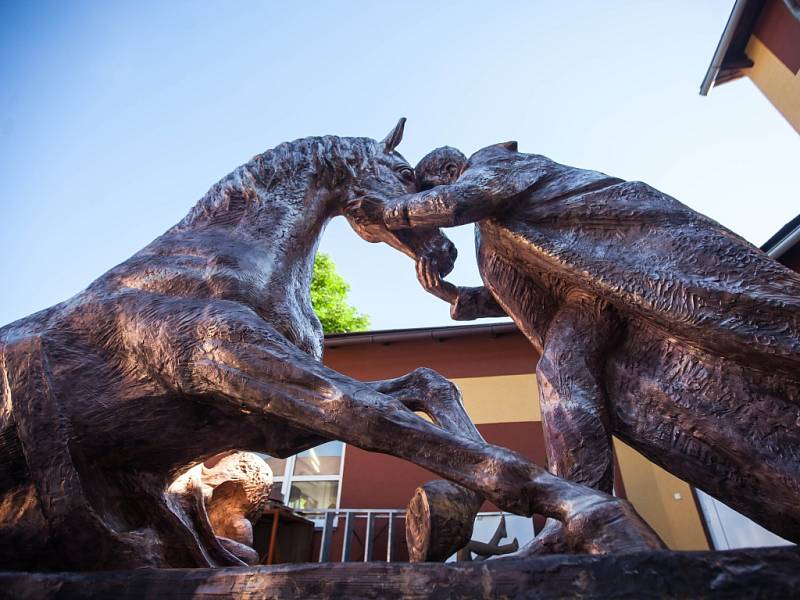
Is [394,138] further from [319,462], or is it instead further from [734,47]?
[734,47]

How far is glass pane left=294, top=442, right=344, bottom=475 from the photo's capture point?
8.37 m

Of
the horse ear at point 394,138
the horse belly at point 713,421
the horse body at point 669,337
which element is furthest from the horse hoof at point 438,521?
the horse ear at point 394,138

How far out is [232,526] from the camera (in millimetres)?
2561

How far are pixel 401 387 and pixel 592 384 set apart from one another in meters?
0.70

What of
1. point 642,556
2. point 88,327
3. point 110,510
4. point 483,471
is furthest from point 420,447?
point 88,327

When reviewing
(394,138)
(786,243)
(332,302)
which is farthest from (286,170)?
(332,302)

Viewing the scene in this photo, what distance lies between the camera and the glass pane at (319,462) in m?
8.37

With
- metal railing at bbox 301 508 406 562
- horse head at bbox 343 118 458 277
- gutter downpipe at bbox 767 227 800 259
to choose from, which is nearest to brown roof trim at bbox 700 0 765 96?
gutter downpipe at bbox 767 227 800 259

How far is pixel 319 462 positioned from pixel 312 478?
29 centimetres

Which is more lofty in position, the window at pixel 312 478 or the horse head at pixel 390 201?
the horse head at pixel 390 201

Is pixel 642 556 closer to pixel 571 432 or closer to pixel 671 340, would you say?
pixel 571 432

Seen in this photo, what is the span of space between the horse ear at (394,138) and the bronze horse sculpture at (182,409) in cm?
77

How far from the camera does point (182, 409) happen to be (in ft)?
5.50

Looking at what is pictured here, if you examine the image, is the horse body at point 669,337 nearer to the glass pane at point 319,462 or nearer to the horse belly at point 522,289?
the horse belly at point 522,289
